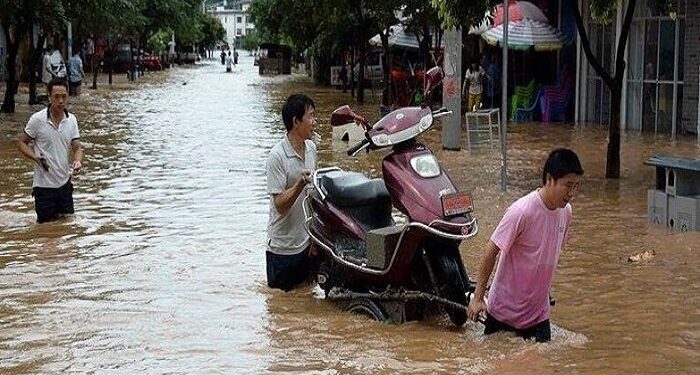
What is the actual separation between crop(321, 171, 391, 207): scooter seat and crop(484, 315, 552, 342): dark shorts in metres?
1.29

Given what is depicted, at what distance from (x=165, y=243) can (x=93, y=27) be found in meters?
31.5

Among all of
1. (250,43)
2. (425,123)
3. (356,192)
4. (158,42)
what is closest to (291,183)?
(356,192)

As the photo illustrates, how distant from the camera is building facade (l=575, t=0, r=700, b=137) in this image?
21.4m

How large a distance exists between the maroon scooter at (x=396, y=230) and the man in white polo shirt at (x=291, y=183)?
14 cm

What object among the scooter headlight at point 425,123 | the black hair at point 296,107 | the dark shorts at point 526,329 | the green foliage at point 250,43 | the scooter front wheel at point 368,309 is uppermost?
the green foliage at point 250,43

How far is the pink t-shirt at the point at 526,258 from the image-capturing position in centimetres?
562

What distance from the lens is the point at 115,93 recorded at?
134 ft

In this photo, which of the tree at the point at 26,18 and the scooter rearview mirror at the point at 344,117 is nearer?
the scooter rearview mirror at the point at 344,117

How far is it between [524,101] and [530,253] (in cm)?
2164

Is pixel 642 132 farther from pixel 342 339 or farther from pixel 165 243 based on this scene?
pixel 342 339

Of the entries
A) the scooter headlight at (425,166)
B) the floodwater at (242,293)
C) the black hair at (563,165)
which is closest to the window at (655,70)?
the floodwater at (242,293)

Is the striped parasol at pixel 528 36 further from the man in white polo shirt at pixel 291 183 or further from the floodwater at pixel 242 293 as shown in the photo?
the man in white polo shirt at pixel 291 183

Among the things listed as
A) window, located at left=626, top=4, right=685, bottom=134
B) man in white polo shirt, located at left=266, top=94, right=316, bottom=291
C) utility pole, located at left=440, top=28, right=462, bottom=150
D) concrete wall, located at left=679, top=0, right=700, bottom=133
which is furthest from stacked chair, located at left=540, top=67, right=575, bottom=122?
man in white polo shirt, located at left=266, top=94, right=316, bottom=291

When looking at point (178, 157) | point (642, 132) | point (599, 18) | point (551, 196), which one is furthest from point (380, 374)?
point (642, 132)
